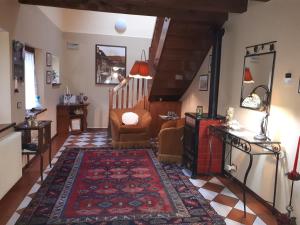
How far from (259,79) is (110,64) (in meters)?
4.69

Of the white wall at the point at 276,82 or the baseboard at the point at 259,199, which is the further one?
the baseboard at the point at 259,199

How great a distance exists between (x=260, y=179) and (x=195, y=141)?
1.02 metres

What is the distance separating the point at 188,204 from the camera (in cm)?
285

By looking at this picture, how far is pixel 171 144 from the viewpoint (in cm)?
426

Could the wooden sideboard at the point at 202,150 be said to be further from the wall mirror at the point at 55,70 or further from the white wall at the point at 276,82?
the wall mirror at the point at 55,70

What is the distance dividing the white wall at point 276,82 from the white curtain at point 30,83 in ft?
12.1

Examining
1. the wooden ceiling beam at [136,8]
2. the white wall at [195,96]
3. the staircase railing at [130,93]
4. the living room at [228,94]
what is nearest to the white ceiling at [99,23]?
the living room at [228,94]

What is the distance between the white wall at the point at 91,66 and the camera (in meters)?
6.73

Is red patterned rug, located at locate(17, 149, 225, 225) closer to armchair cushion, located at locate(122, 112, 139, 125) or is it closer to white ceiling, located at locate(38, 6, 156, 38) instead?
armchair cushion, located at locate(122, 112, 139, 125)

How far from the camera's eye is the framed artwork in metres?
6.82

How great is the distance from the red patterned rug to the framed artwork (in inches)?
124

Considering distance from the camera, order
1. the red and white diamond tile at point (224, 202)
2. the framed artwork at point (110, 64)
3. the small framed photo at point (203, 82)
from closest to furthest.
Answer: the red and white diamond tile at point (224, 202), the small framed photo at point (203, 82), the framed artwork at point (110, 64)

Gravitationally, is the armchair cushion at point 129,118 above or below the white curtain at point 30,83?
below

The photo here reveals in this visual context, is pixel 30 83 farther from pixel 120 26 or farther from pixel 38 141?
pixel 120 26
